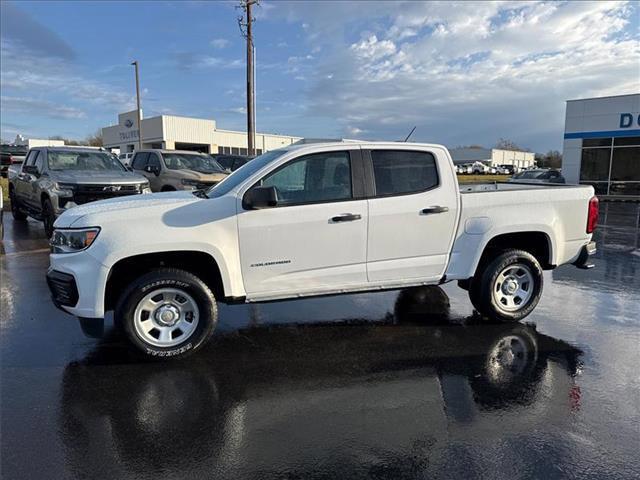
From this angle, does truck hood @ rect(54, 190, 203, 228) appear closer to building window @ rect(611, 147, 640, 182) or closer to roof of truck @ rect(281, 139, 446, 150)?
roof of truck @ rect(281, 139, 446, 150)

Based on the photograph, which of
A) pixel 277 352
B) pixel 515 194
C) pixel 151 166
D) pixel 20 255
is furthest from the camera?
pixel 151 166

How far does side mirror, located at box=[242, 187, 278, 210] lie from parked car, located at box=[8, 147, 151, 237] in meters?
6.34

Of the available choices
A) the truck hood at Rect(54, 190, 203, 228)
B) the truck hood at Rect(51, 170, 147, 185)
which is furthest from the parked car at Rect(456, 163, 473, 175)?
the truck hood at Rect(54, 190, 203, 228)

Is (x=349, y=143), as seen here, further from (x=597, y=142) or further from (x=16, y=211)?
(x=597, y=142)

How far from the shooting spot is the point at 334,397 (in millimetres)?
3910

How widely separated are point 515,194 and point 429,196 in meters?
1.06

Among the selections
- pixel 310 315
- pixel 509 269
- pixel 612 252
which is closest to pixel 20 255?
pixel 310 315

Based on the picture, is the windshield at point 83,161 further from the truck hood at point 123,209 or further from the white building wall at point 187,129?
the white building wall at point 187,129

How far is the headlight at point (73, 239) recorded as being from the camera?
14.1 feet

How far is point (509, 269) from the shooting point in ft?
18.4

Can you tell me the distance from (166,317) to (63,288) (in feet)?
3.04

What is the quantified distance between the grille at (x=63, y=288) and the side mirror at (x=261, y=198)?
5.52ft

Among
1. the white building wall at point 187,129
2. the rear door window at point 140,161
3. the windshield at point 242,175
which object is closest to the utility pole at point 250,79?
the rear door window at point 140,161

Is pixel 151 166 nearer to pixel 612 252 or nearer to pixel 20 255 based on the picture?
pixel 20 255
